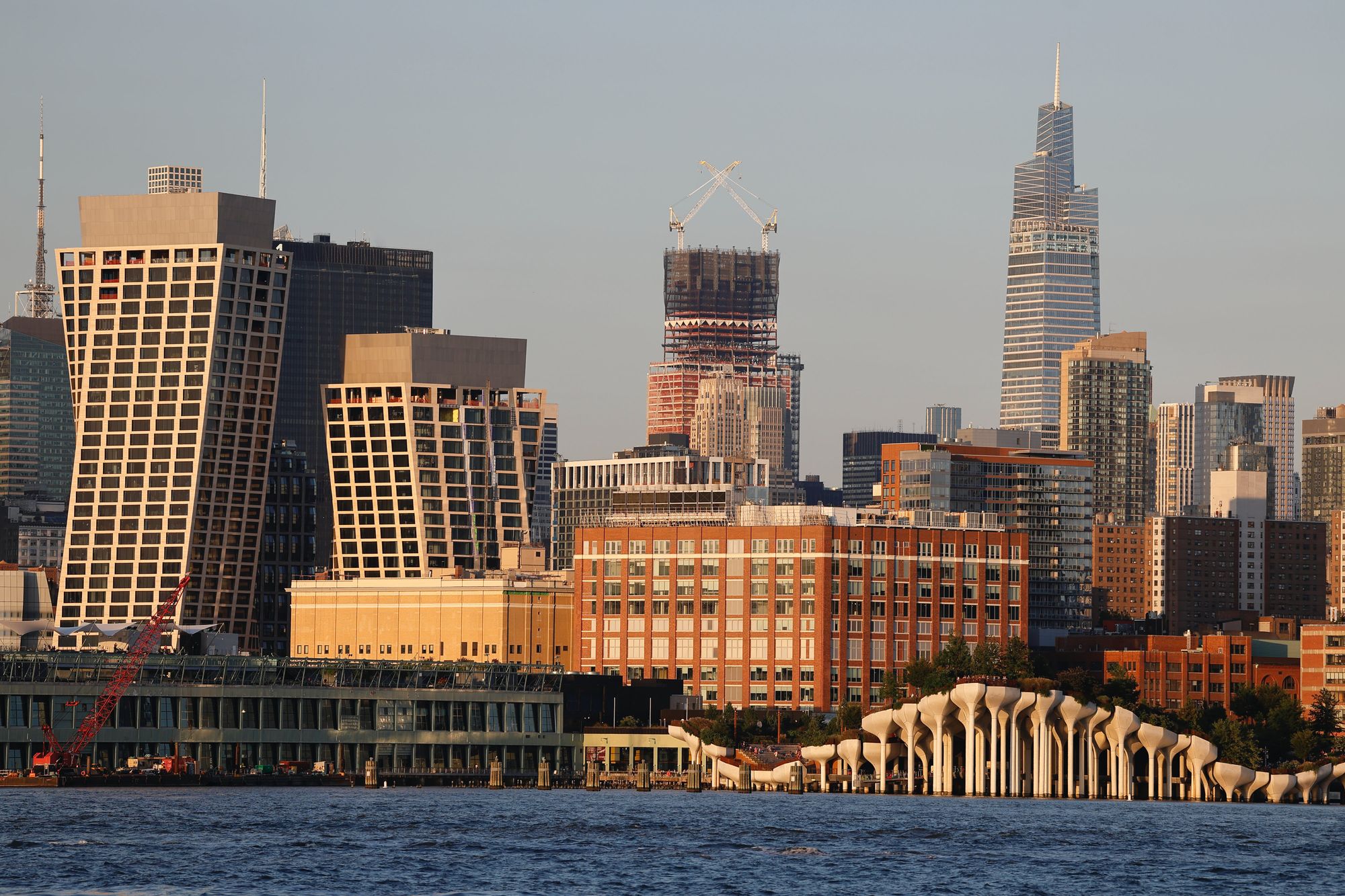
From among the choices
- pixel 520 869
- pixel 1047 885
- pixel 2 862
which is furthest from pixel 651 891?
pixel 2 862

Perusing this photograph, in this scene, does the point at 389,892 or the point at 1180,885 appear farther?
the point at 1180,885

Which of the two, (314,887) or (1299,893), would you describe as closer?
(314,887)

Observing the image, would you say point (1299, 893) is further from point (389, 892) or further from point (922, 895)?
point (389, 892)

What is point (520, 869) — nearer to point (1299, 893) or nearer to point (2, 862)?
point (2, 862)

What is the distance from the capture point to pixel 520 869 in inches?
7608

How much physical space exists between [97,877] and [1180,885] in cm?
7840

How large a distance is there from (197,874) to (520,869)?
24.1 metres

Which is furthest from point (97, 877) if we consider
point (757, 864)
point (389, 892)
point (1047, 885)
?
point (1047, 885)

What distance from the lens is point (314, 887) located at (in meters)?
178

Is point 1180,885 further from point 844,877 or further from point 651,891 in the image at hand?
point 651,891

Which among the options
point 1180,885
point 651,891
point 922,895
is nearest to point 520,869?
point 651,891

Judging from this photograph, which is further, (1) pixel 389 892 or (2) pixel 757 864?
(2) pixel 757 864

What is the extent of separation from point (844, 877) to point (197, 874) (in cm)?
4667

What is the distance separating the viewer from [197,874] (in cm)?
18400
